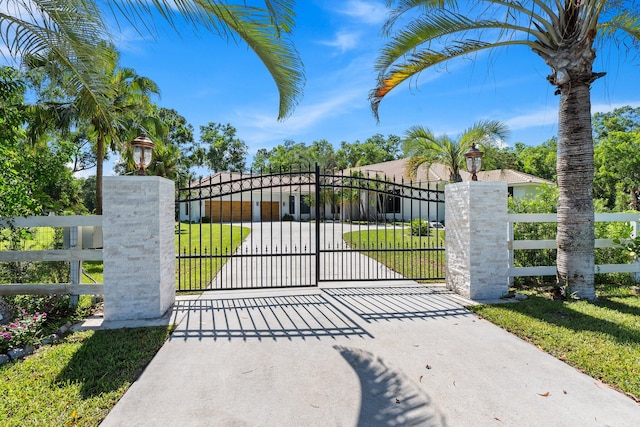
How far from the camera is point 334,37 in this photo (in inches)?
290

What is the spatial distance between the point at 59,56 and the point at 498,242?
752 cm

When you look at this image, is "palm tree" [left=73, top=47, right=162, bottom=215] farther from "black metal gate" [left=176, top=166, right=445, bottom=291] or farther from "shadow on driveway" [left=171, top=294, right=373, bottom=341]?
"shadow on driveway" [left=171, top=294, right=373, bottom=341]

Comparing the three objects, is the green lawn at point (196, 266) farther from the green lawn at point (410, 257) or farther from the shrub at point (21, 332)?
the green lawn at point (410, 257)

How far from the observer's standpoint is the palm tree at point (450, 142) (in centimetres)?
1473

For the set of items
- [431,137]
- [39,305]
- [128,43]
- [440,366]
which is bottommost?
[440,366]

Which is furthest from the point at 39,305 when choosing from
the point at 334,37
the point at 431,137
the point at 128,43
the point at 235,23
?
the point at 431,137

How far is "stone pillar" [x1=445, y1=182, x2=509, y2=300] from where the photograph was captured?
621 centimetres

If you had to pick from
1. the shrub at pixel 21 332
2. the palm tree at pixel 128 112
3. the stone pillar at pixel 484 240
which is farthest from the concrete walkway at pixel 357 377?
the palm tree at pixel 128 112

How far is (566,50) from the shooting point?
19.2ft

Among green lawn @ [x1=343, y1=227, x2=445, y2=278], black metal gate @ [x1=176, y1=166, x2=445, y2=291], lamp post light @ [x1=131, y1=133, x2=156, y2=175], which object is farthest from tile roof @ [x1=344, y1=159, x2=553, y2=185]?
lamp post light @ [x1=131, y1=133, x2=156, y2=175]

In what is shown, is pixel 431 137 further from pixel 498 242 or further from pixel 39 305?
pixel 39 305

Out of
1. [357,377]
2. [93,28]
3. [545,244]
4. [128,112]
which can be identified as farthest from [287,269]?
[128,112]

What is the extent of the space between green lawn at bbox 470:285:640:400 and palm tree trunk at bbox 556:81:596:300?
50cm

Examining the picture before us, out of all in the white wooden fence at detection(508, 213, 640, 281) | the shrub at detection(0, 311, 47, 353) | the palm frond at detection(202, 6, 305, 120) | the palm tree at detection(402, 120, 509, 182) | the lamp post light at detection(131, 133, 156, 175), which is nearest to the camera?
the shrub at detection(0, 311, 47, 353)
